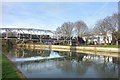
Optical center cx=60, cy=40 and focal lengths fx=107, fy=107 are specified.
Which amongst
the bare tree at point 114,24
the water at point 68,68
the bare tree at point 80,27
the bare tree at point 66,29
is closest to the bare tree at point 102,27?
the bare tree at point 114,24

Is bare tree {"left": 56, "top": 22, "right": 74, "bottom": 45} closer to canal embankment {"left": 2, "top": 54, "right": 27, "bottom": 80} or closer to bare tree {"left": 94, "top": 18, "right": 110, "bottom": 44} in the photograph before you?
bare tree {"left": 94, "top": 18, "right": 110, "bottom": 44}

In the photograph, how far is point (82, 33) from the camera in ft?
197

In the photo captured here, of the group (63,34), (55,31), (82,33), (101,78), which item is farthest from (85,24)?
(101,78)

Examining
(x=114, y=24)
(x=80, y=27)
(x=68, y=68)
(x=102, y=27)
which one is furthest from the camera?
(x=80, y=27)

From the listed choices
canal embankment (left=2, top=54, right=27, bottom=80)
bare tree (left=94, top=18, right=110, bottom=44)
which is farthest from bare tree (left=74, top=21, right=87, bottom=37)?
canal embankment (left=2, top=54, right=27, bottom=80)

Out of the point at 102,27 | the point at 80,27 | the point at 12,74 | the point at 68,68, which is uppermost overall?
the point at 80,27

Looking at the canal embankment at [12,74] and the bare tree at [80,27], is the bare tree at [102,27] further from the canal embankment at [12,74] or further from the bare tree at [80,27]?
the canal embankment at [12,74]

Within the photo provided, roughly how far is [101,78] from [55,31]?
67276 mm

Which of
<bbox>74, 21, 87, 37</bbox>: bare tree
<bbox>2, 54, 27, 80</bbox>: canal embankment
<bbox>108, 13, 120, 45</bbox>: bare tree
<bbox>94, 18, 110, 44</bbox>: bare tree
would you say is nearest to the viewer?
<bbox>2, 54, 27, 80</bbox>: canal embankment

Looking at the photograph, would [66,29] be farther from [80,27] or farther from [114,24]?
[114,24]

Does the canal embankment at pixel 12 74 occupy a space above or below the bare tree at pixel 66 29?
below

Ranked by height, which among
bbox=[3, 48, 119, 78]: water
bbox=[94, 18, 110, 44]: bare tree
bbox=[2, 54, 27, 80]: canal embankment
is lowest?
bbox=[3, 48, 119, 78]: water

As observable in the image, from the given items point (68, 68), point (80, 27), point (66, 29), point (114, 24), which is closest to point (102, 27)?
point (114, 24)

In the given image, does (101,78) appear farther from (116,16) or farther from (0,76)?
(116,16)
